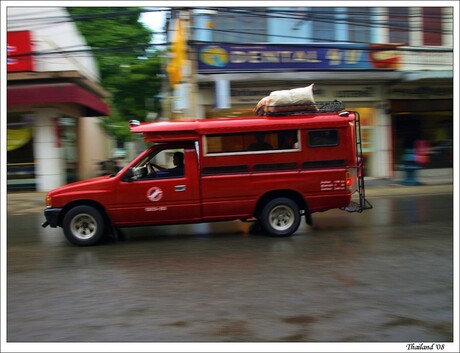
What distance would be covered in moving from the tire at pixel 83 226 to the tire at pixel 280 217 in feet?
9.23

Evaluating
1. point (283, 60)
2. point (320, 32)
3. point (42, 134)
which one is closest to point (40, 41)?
point (42, 134)

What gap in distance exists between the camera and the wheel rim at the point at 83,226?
7.70 meters

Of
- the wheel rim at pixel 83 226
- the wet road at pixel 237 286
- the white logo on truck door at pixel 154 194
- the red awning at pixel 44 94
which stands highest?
the red awning at pixel 44 94

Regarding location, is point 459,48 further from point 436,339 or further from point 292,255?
point 436,339

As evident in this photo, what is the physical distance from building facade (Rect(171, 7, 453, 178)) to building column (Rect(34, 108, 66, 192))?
476cm

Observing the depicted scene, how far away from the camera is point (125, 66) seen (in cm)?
2378

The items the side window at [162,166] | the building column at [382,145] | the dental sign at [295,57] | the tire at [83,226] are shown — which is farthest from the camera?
the building column at [382,145]

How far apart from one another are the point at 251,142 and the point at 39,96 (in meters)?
10.3

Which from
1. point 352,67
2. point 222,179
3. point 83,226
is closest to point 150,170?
point 222,179

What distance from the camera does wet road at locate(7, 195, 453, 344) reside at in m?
4.21

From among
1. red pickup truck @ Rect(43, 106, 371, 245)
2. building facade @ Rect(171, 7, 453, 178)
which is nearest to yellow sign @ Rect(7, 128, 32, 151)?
building facade @ Rect(171, 7, 453, 178)

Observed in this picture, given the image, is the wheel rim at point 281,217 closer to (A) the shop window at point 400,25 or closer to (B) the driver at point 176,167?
(B) the driver at point 176,167

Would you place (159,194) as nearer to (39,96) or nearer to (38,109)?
(39,96)

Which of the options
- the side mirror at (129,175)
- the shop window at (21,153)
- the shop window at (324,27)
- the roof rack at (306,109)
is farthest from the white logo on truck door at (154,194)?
the shop window at (324,27)
